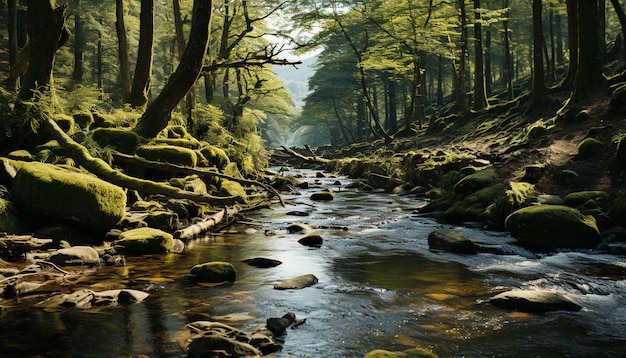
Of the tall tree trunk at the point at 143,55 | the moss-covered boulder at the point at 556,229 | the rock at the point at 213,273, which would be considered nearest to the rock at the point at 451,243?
the moss-covered boulder at the point at 556,229

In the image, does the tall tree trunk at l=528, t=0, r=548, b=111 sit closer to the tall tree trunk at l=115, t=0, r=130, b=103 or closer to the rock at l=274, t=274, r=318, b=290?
the rock at l=274, t=274, r=318, b=290

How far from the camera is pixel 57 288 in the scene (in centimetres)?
→ 567

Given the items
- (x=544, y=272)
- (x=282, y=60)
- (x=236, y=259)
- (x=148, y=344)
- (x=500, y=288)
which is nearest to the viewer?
(x=148, y=344)

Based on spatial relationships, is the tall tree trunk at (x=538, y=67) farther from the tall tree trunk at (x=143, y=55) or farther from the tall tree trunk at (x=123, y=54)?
the tall tree trunk at (x=123, y=54)

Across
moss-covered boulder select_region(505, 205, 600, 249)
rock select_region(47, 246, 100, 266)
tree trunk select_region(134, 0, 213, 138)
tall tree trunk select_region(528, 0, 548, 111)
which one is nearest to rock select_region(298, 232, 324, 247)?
rock select_region(47, 246, 100, 266)

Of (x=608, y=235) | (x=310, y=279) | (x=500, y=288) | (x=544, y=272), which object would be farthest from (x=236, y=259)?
(x=608, y=235)

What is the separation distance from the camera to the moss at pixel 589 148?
11.8 metres

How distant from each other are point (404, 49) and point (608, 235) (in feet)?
77.8

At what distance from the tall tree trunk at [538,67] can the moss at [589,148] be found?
734cm

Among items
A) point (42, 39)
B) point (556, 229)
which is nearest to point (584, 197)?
point (556, 229)

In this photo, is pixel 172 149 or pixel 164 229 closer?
pixel 164 229

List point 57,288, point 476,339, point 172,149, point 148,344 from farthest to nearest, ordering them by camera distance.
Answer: point 172,149 < point 57,288 < point 476,339 < point 148,344

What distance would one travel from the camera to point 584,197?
9906 mm

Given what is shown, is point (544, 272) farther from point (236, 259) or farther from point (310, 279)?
point (236, 259)
